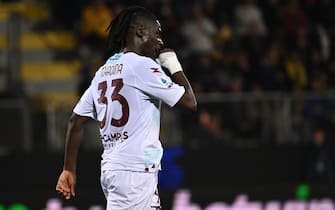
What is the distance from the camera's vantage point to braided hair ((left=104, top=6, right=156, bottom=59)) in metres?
6.14

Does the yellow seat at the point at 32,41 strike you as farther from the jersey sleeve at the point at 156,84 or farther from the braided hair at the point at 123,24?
the jersey sleeve at the point at 156,84

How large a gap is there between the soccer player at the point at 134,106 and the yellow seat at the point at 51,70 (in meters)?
7.60

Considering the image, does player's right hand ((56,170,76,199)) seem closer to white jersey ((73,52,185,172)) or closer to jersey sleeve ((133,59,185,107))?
white jersey ((73,52,185,172))

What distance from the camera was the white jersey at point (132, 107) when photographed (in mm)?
6055

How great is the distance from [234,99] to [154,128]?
6567mm

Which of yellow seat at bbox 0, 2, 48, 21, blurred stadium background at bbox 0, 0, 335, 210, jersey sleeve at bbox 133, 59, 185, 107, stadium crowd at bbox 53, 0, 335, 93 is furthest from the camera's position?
yellow seat at bbox 0, 2, 48, 21

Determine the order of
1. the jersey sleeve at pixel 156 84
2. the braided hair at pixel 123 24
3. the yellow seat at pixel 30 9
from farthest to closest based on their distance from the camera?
the yellow seat at pixel 30 9 < the braided hair at pixel 123 24 < the jersey sleeve at pixel 156 84

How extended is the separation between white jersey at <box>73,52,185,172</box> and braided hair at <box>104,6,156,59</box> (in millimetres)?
107

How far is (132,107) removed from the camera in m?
6.08

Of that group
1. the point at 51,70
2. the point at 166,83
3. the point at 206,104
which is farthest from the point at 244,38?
the point at 166,83

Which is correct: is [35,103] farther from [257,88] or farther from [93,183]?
[257,88]

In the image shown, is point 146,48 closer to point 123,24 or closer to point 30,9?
point 123,24

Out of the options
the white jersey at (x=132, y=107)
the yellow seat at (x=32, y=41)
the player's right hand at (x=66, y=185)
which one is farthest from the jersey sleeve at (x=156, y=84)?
the yellow seat at (x=32, y=41)

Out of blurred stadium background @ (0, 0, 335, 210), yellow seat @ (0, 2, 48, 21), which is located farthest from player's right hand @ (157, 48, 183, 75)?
yellow seat @ (0, 2, 48, 21)
